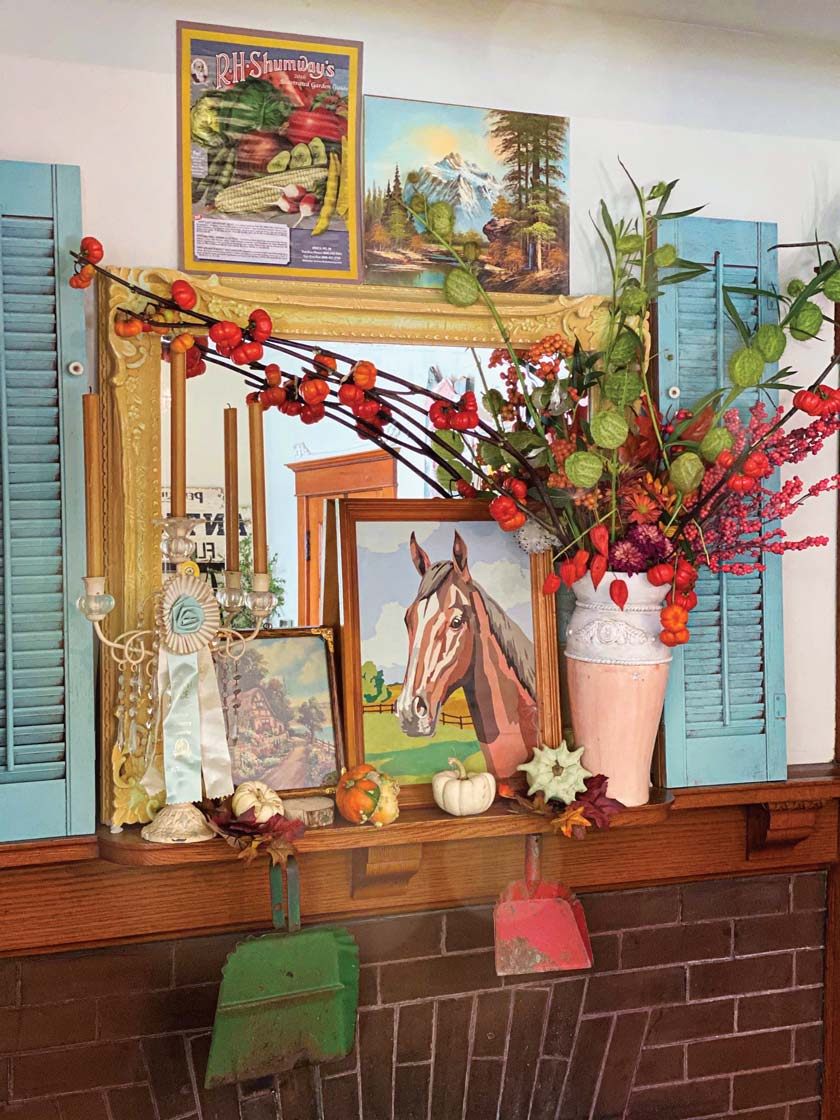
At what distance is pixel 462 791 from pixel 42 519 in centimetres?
72

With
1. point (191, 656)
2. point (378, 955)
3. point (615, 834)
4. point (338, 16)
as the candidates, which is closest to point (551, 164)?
point (338, 16)

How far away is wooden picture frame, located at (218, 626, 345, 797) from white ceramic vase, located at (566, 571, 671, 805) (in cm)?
37

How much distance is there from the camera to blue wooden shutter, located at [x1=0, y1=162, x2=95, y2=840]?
1408mm

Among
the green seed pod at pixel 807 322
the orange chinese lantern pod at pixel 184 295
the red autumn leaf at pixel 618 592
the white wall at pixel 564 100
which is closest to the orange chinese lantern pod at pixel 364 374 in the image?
the orange chinese lantern pod at pixel 184 295

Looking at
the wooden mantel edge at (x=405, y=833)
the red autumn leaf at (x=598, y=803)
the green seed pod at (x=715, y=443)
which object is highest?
the green seed pod at (x=715, y=443)

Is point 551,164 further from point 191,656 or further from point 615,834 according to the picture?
point 615,834

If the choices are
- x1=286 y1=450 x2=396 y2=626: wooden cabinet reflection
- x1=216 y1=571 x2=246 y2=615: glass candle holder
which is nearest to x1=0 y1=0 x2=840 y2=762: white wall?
x1=286 y1=450 x2=396 y2=626: wooden cabinet reflection

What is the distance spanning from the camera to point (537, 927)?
1576 millimetres

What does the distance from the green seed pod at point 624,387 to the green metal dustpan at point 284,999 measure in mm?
815

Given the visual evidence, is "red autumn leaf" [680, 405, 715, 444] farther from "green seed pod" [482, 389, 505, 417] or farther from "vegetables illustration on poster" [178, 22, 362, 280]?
"vegetables illustration on poster" [178, 22, 362, 280]

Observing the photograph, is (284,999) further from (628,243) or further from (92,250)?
(628,243)

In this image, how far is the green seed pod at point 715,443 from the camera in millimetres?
1430

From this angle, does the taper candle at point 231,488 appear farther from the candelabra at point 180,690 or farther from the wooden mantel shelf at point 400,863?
the wooden mantel shelf at point 400,863

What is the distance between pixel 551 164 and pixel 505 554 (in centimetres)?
66
